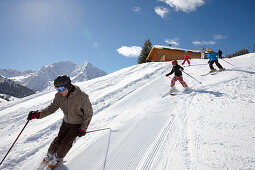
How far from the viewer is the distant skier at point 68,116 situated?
245 cm

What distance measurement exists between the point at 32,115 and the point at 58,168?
4.14ft

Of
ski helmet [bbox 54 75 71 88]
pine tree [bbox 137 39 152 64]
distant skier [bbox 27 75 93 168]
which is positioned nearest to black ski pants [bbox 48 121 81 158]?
distant skier [bbox 27 75 93 168]

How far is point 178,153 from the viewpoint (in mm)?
2324

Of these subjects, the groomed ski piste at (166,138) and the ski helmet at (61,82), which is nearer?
the groomed ski piste at (166,138)

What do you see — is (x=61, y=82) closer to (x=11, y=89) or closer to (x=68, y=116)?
(x=68, y=116)

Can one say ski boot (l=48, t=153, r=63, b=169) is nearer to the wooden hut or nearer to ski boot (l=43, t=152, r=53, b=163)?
ski boot (l=43, t=152, r=53, b=163)

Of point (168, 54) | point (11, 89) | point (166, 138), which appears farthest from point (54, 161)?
point (11, 89)

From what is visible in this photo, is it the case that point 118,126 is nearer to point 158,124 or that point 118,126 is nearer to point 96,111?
point 158,124

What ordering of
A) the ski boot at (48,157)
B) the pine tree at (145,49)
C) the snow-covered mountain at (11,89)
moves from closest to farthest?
1. the ski boot at (48,157)
2. the pine tree at (145,49)
3. the snow-covered mountain at (11,89)

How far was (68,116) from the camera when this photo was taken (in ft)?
8.92

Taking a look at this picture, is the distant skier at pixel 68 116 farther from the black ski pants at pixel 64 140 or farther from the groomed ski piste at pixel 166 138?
the groomed ski piste at pixel 166 138

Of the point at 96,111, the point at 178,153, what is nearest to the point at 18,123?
the point at 96,111

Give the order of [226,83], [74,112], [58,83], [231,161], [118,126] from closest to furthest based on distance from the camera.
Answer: [231,161] < [58,83] < [74,112] < [118,126] < [226,83]

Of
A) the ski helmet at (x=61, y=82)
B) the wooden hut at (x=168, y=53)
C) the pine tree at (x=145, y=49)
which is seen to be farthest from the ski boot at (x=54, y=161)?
the pine tree at (x=145, y=49)
